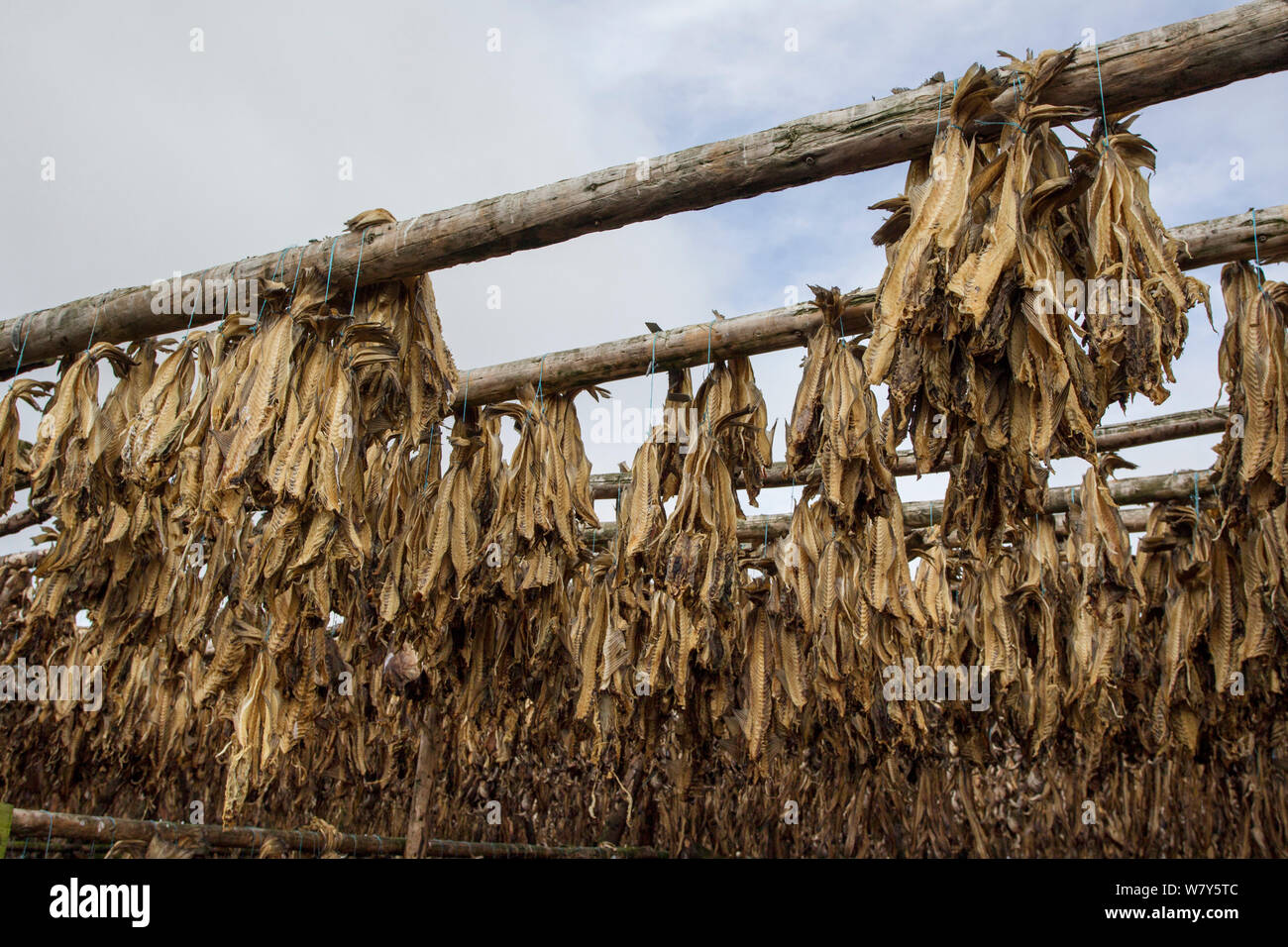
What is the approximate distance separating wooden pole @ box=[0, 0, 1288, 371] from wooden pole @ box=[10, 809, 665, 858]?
193 centimetres

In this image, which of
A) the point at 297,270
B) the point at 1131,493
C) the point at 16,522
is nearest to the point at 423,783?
the point at 297,270

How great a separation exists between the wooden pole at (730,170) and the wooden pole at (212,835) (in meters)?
1.93

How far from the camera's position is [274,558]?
→ 3016mm

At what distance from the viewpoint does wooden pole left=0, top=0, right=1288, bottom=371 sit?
7.44 ft

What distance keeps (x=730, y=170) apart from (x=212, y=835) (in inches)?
152

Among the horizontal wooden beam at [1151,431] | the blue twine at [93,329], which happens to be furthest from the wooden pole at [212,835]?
the horizontal wooden beam at [1151,431]

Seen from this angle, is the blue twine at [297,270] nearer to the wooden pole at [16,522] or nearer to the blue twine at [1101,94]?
the blue twine at [1101,94]

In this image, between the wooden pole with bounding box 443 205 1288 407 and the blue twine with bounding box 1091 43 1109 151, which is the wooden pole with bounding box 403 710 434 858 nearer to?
the wooden pole with bounding box 443 205 1288 407

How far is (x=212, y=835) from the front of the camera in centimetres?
434

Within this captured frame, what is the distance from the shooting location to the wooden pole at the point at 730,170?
2.27 meters

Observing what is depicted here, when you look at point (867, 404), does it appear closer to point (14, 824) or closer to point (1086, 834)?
point (14, 824)

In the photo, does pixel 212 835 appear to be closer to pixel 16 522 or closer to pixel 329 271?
pixel 329 271

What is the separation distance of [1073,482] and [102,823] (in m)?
5.07
